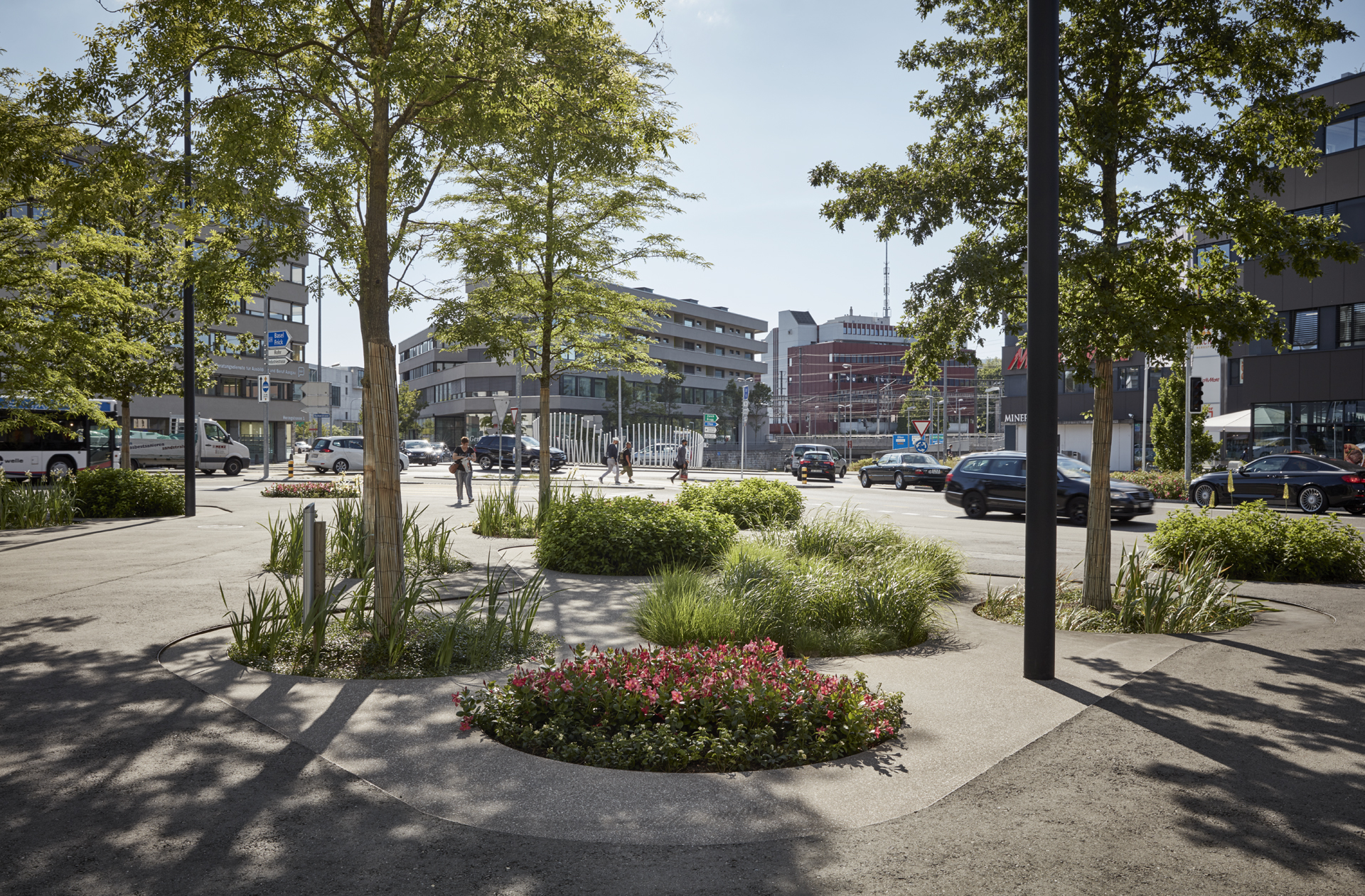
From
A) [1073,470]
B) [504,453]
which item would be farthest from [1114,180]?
[504,453]

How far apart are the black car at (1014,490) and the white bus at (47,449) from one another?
2735 centimetres

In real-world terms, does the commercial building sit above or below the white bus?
above

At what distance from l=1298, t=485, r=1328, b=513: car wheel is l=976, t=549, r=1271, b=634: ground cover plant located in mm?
15365

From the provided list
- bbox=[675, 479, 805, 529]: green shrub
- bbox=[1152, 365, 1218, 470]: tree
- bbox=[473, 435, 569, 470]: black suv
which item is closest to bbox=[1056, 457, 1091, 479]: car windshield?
bbox=[675, 479, 805, 529]: green shrub

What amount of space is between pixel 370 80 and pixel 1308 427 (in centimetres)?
3567

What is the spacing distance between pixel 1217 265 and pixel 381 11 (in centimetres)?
762

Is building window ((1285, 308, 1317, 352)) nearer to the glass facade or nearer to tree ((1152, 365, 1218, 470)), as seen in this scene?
the glass facade

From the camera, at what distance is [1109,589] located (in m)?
8.29

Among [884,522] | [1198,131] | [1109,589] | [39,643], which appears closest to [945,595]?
[1109,589]

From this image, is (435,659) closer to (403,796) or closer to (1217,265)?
(403,796)

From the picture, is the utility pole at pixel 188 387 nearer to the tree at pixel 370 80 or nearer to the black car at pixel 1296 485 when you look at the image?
the tree at pixel 370 80

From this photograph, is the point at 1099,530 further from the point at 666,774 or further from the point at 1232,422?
the point at 1232,422

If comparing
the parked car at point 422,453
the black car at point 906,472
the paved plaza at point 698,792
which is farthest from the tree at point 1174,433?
the parked car at point 422,453

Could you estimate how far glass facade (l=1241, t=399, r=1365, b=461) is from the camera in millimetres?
30750
